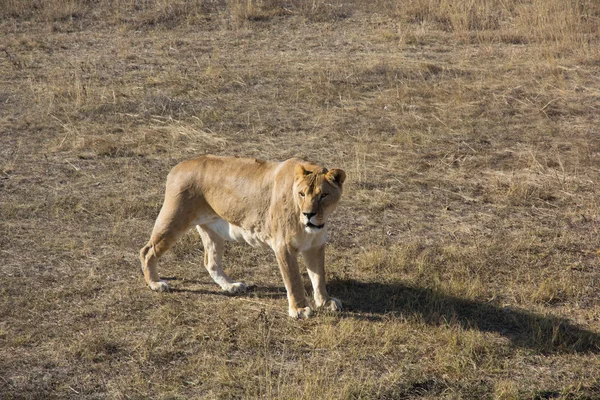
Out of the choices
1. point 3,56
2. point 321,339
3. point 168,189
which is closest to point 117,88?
point 3,56

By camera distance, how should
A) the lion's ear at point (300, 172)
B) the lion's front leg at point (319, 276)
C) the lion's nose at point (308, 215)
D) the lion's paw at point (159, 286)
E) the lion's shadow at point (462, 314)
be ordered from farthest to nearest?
the lion's paw at point (159, 286)
the lion's front leg at point (319, 276)
the lion's shadow at point (462, 314)
the lion's ear at point (300, 172)
the lion's nose at point (308, 215)

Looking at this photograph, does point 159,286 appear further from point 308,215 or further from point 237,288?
point 308,215

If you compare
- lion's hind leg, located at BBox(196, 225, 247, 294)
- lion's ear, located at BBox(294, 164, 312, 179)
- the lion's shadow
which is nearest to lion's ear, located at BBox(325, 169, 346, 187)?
lion's ear, located at BBox(294, 164, 312, 179)

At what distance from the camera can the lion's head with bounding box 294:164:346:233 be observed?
5508mm

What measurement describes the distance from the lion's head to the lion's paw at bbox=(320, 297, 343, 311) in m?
0.78

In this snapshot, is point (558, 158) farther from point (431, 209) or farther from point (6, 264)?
point (6, 264)

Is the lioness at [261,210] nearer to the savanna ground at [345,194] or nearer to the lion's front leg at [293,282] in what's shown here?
the lion's front leg at [293,282]

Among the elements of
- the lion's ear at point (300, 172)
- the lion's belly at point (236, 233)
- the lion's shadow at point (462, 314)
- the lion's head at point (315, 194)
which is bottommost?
the lion's shadow at point (462, 314)

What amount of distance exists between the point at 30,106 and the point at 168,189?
5596 mm

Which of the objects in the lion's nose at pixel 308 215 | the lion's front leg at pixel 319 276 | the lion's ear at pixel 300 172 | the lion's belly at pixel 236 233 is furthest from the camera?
the lion's belly at pixel 236 233

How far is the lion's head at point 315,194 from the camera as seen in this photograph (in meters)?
5.51

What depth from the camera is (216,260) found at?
660 centimetres

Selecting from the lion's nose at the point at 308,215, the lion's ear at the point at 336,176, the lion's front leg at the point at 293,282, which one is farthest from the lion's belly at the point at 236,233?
the lion's ear at the point at 336,176

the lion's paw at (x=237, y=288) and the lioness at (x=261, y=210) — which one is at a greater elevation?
the lioness at (x=261, y=210)
